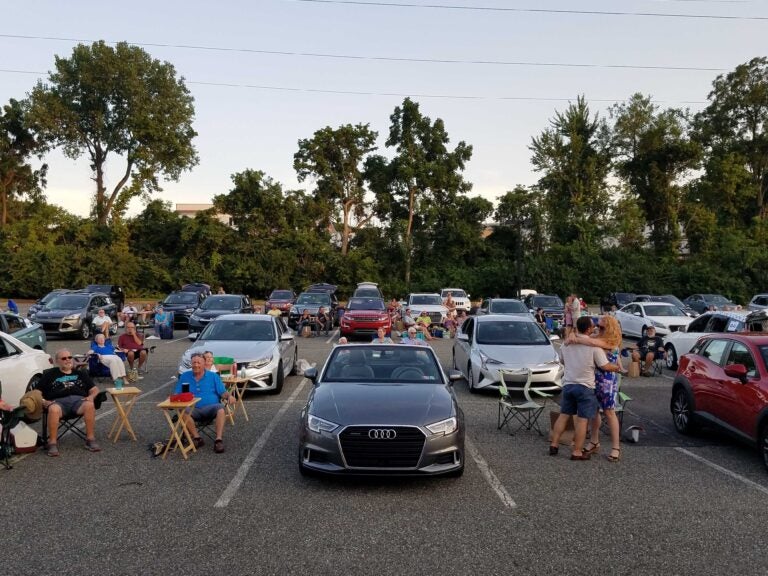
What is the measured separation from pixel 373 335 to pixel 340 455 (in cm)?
1798

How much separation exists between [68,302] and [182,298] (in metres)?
5.78

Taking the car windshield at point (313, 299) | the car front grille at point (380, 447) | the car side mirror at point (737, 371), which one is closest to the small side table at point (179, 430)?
the car front grille at point (380, 447)

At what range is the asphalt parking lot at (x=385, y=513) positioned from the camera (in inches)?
194

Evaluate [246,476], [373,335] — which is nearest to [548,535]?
[246,476]

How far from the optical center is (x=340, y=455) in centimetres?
638

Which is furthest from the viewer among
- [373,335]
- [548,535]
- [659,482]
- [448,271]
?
[448,271]

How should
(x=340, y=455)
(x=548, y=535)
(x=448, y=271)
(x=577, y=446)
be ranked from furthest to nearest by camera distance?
(x=448, y=271)
(x=577, y=446)
(x=340, y=455)
(x=548, y=535)

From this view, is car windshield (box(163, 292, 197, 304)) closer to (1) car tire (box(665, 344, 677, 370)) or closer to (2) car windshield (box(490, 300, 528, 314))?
(2) car windshield (box(490, 300, 528, 314))

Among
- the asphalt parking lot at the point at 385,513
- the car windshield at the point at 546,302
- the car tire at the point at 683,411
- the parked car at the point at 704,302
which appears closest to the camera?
the asphalt parking lot at the point at 385,513

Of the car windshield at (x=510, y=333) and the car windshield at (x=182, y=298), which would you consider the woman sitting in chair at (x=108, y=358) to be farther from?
the car windshield at (x=182, y=298)

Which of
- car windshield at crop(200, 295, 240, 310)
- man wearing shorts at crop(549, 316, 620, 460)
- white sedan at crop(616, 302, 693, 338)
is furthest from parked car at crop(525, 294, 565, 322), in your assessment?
man wearing shorts at crop(549, 316, 620, 460)

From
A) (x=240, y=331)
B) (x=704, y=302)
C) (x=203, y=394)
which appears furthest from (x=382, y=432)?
(x=704, y=302)

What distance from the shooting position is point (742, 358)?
8.23 meters

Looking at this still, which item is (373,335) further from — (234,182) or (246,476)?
Result: (234,182)
